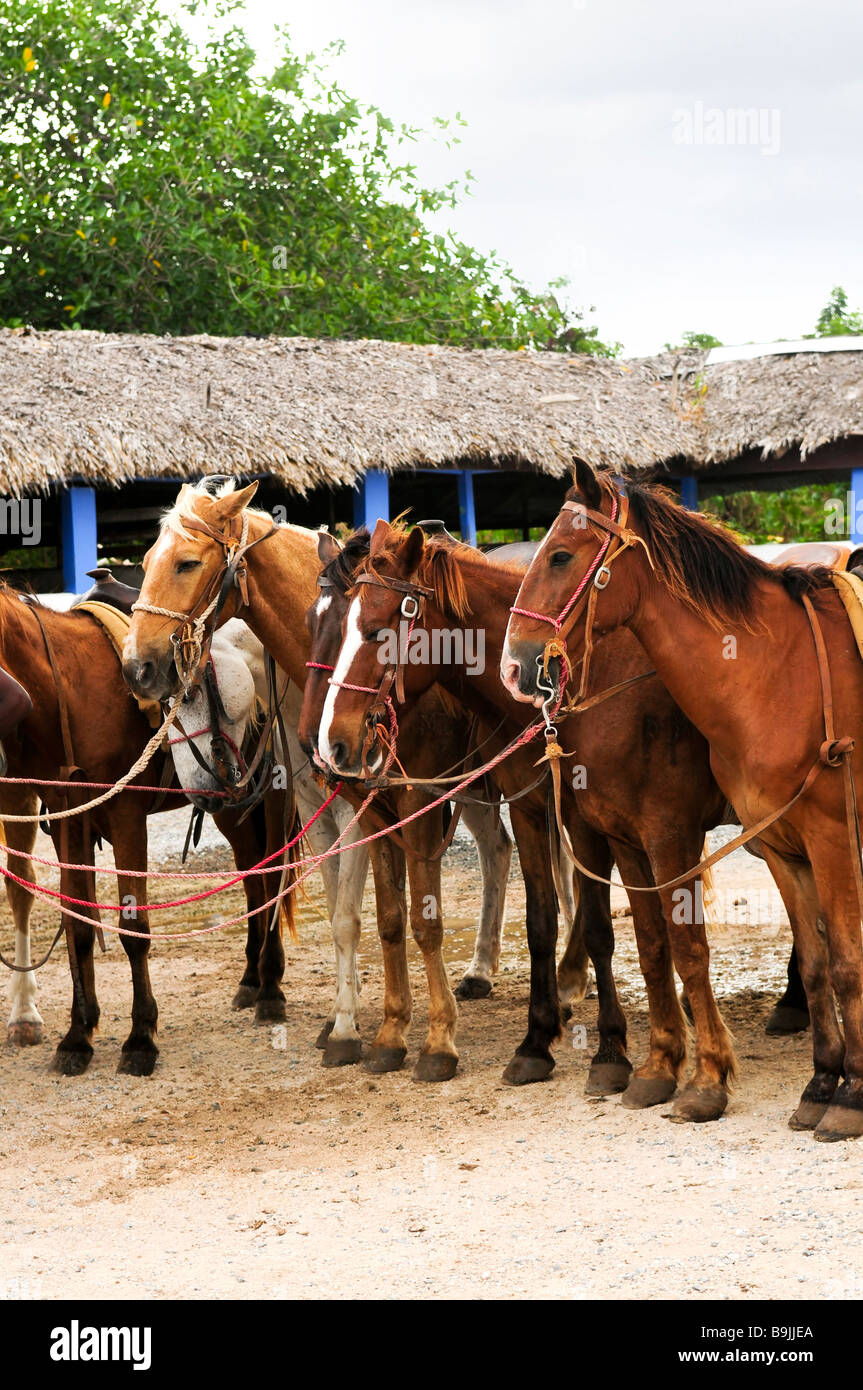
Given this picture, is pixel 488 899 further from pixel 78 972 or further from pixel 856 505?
pixel 856 505

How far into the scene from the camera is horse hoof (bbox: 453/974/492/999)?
7.15m

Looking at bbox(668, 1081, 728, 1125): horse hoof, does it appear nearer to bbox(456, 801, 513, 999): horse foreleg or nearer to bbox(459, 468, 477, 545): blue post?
bbox(456, 801, 513, 999): horse foreleg

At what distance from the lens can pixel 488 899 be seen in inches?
292

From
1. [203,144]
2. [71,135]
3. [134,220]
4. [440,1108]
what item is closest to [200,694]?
[440,1108]

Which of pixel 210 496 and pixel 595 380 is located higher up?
pixel 595 380

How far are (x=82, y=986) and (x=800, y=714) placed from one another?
361cm

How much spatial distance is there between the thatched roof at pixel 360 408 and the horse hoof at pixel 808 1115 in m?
8.34

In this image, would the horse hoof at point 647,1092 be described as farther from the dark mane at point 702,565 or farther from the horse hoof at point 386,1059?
the dark mane at point 702,565

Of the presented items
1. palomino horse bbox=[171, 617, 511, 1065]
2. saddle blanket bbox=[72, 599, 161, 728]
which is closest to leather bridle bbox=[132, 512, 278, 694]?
palomino horse bbox=[171, 617, 511, 1065]

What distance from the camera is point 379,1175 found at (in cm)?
470

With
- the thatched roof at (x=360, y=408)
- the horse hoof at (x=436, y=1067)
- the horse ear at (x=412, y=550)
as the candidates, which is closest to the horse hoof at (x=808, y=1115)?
the horse hoof at (x=436, y=1067)

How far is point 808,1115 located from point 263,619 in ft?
9.66

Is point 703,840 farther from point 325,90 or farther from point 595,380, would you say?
point 325,90

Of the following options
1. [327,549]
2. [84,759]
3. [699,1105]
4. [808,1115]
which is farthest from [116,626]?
[808,1115]
